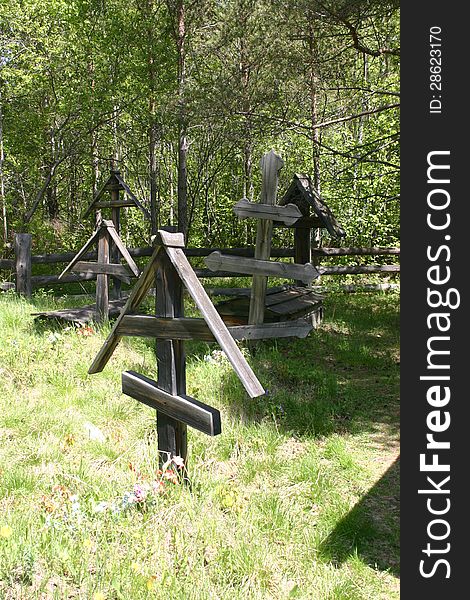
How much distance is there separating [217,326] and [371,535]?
176 centimetres

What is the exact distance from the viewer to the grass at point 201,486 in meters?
2.85

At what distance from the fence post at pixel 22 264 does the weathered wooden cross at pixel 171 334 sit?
667 centimetres

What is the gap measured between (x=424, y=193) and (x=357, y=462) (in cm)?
281

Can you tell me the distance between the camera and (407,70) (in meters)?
2.81

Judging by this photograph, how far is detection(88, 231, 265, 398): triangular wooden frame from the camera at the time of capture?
2.95 metres

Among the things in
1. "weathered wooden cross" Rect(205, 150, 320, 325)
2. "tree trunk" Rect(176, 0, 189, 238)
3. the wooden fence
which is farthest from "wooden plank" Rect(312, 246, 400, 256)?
"weathered wooden cross" Rect(205, 150, 320, 325)

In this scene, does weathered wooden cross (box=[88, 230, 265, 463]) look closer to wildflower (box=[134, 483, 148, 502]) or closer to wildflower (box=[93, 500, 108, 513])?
wildflower (box=[134, 483, 148, 502])

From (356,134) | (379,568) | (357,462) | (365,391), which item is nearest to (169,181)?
(356,134)

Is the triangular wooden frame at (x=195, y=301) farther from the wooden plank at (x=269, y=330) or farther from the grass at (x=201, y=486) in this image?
the wooden plank at (x=269, y=330)

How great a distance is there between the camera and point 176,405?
343 centimetres

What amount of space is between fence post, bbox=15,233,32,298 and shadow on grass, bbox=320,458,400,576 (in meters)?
7.48

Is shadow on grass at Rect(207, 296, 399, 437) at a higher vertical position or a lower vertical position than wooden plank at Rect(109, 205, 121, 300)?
lower

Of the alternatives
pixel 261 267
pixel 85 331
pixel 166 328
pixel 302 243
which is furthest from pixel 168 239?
pixel 302 243

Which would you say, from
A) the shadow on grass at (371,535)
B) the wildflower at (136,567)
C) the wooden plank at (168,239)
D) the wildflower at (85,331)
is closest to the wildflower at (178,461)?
the wildflower at (136,567)
